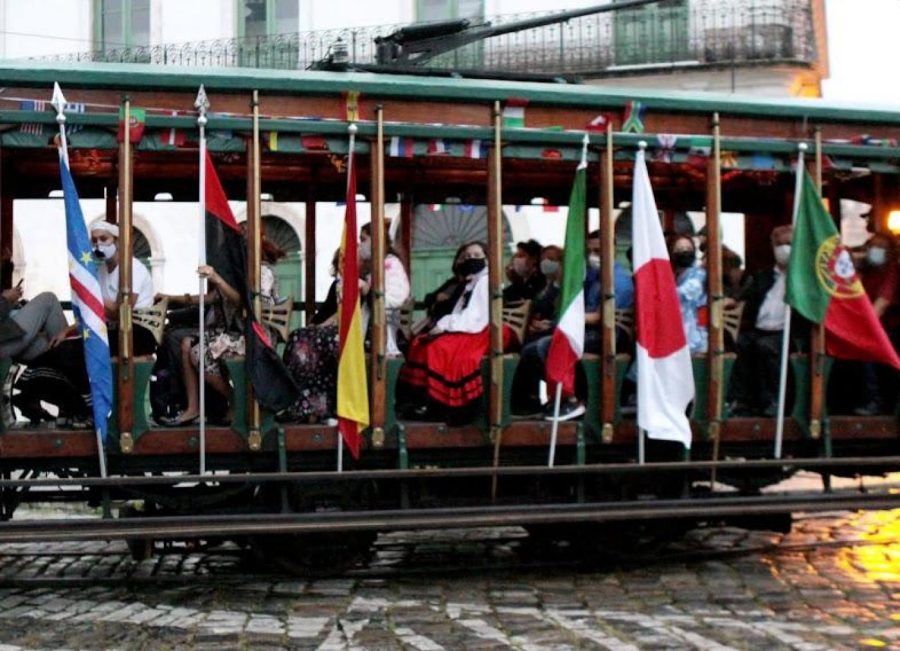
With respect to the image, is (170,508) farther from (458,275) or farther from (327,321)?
(458,275)

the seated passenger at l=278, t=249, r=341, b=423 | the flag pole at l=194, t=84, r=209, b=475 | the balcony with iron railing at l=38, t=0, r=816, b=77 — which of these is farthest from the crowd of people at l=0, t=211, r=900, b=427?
the balcony with iron railing at l=38, t=0, r=816, b=77

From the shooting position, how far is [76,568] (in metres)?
9.69

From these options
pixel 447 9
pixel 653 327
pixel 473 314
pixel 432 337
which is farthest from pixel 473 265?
pixel 447 9

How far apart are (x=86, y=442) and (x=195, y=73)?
2.22 meters

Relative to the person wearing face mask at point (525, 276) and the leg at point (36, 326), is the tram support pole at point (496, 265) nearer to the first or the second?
the person wearing face mask at point (525, 276)

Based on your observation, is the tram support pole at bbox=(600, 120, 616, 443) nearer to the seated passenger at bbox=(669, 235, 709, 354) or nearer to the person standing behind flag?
the seated passenger at bbox=(669, 235, 709, 354)

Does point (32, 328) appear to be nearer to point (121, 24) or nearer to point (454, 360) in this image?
point (454, 360)

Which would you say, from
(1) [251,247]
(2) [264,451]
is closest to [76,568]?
(2) [264,451]

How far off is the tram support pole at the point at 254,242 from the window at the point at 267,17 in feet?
50.6

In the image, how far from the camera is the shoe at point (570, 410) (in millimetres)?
9031


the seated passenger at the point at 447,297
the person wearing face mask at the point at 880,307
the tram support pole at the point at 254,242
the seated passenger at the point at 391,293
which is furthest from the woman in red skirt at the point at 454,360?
the person wearing face mask at the point at 880,307

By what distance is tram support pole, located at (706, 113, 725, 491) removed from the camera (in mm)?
8891

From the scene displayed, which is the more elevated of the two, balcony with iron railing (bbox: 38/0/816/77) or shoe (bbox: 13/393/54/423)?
balcony with iron railing (bbox: 38/0/816/77)

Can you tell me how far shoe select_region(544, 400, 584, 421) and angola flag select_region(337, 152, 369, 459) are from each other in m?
1.28
